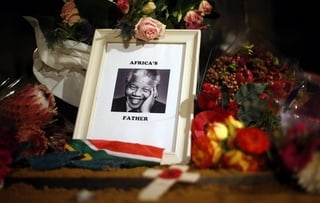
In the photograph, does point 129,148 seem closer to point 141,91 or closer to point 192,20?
point 141,91

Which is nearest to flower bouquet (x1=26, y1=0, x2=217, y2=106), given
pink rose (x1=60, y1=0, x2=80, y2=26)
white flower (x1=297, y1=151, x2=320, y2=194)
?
pink rose (x1=60, y1=0, x2=80, y2=26)

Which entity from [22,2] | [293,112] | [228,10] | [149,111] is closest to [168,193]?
[149,111]

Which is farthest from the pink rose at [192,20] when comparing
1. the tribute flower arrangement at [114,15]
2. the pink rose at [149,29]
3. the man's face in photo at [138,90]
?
the man's face in photo at [138,90]

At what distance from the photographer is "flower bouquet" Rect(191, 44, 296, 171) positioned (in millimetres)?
771

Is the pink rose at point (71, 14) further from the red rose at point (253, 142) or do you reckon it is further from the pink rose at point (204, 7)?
the red rose at point (253, 142)

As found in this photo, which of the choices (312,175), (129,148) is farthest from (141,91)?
(312,175)

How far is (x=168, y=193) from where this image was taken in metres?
0.73

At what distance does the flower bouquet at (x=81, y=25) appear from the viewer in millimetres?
1075

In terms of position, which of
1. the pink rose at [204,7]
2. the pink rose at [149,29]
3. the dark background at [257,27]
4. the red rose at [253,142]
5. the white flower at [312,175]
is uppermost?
the dark background at [257,27]

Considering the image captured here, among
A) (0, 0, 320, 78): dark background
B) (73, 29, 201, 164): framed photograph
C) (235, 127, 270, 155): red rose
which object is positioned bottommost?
(235, 127, 270, 155): red rose

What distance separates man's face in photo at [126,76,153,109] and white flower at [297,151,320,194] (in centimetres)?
44

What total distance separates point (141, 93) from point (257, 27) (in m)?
0.87

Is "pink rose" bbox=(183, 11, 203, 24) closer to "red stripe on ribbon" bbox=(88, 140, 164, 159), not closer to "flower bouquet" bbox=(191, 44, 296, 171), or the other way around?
"flower bouquet" bbox=(191, 44, 296, 171)

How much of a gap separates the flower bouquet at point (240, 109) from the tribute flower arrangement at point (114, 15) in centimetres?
15
